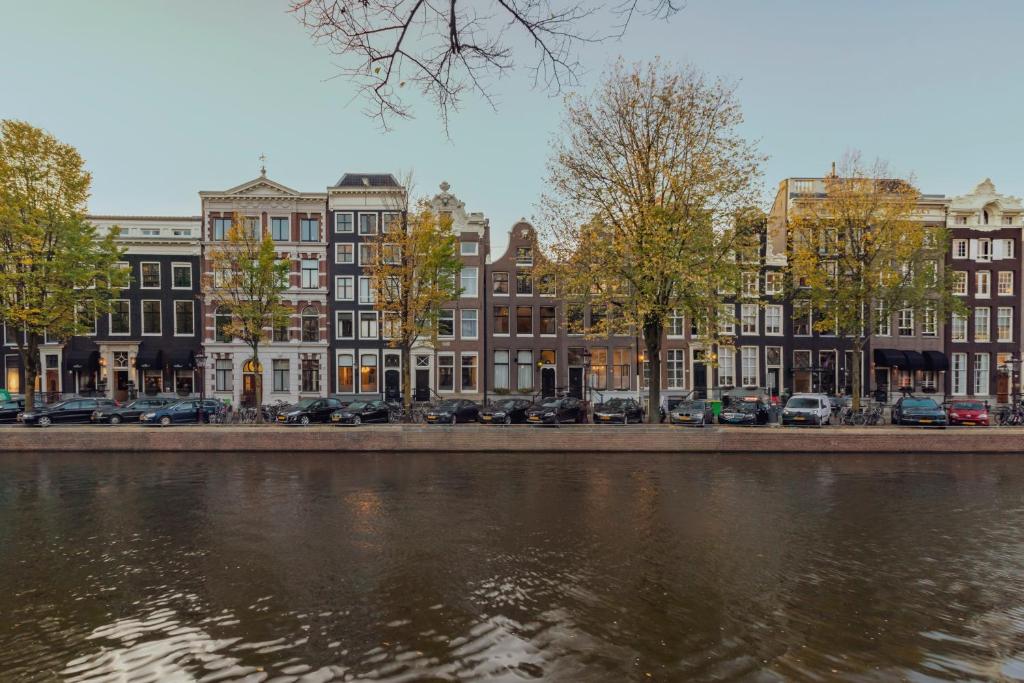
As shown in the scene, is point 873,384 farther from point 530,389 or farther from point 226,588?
point 226,588

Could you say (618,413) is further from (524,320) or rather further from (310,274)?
(310,274)

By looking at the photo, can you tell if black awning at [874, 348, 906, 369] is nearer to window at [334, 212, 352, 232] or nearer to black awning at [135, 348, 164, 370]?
window at [334, 212, 352, 232]

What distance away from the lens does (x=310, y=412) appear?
29.4 m

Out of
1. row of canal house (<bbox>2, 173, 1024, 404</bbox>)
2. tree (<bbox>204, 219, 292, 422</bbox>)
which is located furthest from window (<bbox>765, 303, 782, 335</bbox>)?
tree (<bbox>204, 219, 292, 422</bbox>)

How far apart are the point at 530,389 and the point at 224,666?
118 ft

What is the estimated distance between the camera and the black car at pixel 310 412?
94.5 feet

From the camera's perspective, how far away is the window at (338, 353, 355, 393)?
43844 mm

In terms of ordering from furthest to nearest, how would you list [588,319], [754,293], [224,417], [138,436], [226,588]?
[588,319], [224,417], [754,293], [138,436], [226,588]

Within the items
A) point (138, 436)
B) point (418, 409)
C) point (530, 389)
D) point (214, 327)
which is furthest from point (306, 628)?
point (214, 327)

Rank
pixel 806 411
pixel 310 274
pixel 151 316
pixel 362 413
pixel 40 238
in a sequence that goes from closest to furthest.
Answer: pixel 806 411
pixel 362 413
pixel 40 238
pixel 151 316
pixel 310 274

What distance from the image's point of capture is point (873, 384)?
1725 inches

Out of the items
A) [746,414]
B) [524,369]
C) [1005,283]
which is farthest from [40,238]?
[1005,283]

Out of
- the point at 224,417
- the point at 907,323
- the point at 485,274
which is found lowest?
the point at 224,417

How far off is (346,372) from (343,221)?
481 inches
